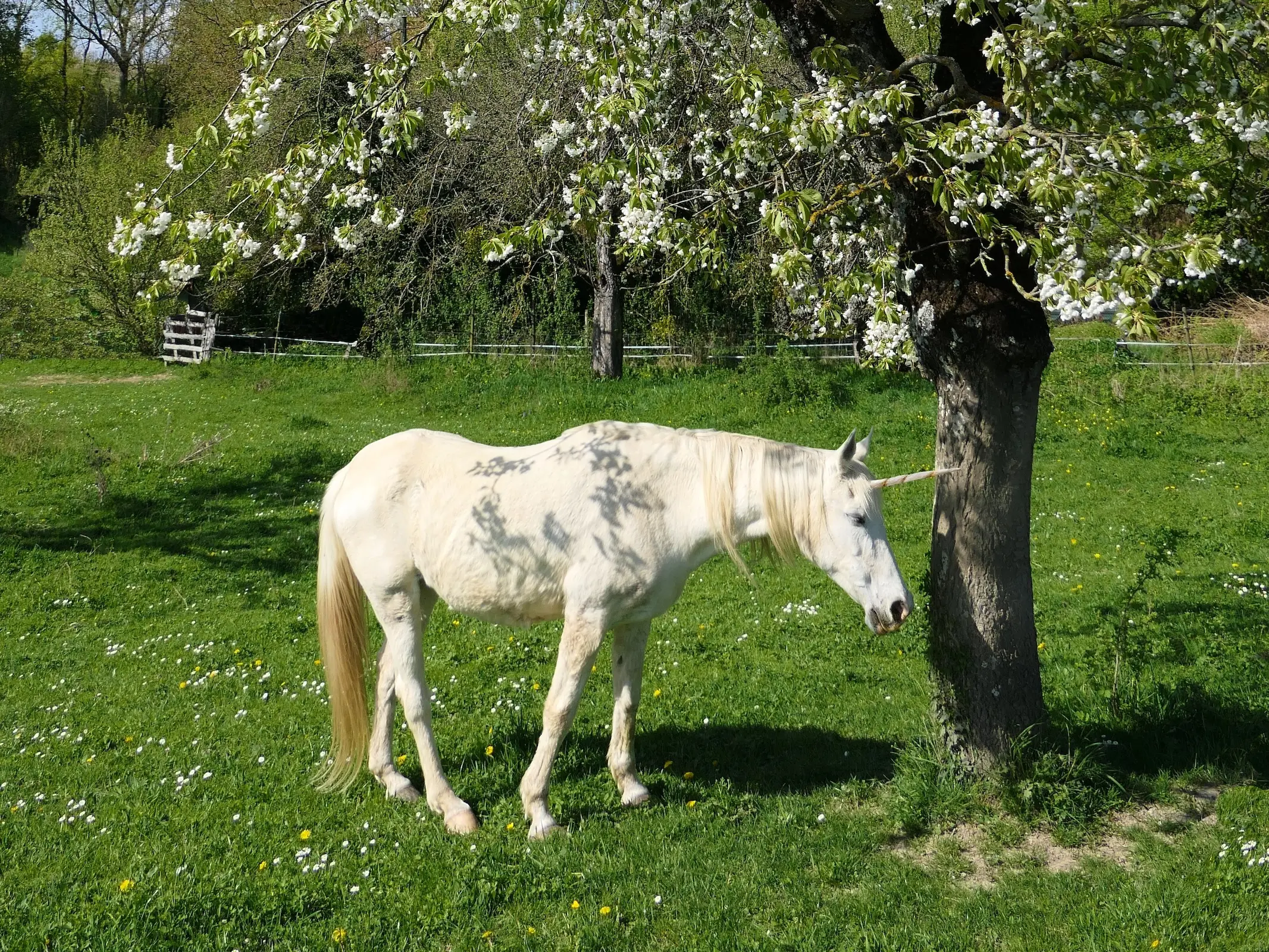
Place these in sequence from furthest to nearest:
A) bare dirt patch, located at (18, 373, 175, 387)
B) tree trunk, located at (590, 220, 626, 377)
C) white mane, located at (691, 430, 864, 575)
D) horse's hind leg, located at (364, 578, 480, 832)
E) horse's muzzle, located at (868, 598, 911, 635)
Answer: bare dirt patch, located at (18, 373, 175, 387)
tree trunk, located at (590, 220, 626, 377)
horse's hind leg, located at (364, 578, 480, 832)
white mane, located at (691, 430, 864, 575)
horse's muzzle, located at (868, 598, 911, 635)

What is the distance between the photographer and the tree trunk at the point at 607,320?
827 inches

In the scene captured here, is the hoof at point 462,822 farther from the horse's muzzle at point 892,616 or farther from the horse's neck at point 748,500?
the horse's muzzle at point 892,616

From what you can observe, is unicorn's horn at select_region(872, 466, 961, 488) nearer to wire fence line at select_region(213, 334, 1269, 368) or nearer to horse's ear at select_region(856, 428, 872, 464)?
horse's ear at select_region(856, 428, 872, 464)

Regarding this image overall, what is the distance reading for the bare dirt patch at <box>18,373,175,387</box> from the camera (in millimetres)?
26219

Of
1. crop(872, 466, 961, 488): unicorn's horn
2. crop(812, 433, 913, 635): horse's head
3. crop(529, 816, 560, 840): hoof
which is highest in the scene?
crop(872, 466, 961, 488): unicorn's horn

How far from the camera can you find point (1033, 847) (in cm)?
520

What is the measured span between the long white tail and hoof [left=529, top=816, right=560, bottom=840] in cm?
131

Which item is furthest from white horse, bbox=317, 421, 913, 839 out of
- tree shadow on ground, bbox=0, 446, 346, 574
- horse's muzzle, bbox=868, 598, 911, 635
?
tree shadow on ground, bbox=0, 446, 346, 574

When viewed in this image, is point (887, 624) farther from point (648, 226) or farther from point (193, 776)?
point (193, 776)

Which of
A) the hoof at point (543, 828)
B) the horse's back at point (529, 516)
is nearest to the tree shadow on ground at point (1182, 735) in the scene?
the horse's back at point (529, 516)

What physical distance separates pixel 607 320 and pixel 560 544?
16.0 m

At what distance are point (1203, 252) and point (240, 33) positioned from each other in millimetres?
5577

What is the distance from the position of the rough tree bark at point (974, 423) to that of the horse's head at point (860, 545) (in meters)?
0.58

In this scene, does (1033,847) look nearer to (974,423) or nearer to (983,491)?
(983,491)
